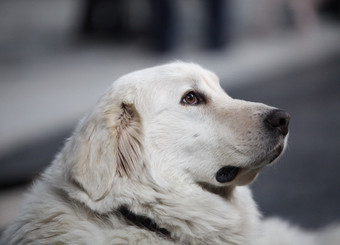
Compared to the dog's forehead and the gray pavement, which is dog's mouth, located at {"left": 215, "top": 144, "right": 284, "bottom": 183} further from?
the gray pavement

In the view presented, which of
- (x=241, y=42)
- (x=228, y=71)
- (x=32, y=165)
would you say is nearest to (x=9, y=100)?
(x=32, y=165)

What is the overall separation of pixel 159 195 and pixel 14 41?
11.5 meters

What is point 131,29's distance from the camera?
13.0 metres

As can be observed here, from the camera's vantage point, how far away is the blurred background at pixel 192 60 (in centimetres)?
595

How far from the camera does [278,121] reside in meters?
2.98

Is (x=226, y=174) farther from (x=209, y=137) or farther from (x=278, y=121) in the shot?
(x=278, y=121)

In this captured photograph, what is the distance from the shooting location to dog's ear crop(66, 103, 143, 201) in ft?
9.16

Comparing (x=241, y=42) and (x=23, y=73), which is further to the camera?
(x=241, y=42)

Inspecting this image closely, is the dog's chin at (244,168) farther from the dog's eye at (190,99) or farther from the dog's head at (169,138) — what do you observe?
the dog's eye at (190,99)

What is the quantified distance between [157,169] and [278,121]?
75 cm

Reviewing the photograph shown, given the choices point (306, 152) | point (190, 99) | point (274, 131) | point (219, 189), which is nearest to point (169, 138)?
point (190, 99)

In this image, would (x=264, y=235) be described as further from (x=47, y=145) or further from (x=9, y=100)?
(x=9, y=100)

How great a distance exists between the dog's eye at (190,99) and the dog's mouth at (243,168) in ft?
1.51

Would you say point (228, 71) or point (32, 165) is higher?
point (228, 71)
